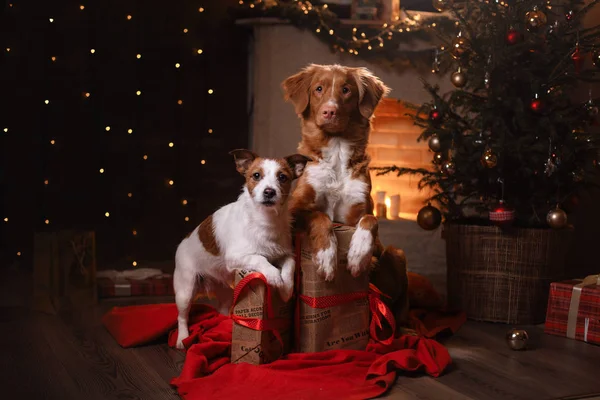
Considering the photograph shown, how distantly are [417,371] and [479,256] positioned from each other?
120 centimetres

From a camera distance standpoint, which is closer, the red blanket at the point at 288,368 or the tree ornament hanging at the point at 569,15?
the red blanket at the point at 288,368

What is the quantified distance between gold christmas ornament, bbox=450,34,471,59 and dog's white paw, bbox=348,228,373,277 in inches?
60.4

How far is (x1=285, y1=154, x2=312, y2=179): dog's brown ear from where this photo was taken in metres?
2.90

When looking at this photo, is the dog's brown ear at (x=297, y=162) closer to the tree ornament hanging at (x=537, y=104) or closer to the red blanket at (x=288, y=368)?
the red blanket at (x=288, y=368)

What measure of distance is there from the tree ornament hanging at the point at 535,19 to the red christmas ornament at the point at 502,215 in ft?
3.34

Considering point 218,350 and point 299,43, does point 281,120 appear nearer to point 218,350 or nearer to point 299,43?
point 299,43

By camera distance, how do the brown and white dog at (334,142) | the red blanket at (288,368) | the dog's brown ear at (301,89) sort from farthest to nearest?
the dog's brown ear at (301,89) → the brown and white dog at (334,142) → the red blanket at (288,368)

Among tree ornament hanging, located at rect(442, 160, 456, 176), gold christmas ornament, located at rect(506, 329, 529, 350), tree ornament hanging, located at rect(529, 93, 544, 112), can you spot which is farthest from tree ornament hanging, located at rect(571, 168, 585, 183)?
gold christmas ornament, located at rect(506, 329, 529, 350)

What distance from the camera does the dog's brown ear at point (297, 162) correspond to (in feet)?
9.51

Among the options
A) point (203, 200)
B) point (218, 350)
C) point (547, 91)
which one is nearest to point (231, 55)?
point (203, 200)

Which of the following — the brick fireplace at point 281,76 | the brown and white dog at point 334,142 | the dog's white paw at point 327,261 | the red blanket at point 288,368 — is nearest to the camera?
the red blanket at point 288,368

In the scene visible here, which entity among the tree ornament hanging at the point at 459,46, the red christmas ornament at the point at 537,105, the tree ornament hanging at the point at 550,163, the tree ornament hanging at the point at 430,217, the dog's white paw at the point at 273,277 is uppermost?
the tree ornament hanging at the point at 459,46

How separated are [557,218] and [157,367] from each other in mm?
2299

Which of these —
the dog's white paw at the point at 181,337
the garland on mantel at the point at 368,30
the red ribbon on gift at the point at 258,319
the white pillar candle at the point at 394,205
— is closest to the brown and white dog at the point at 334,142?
the red ribbon on gift at the point at 258,319
